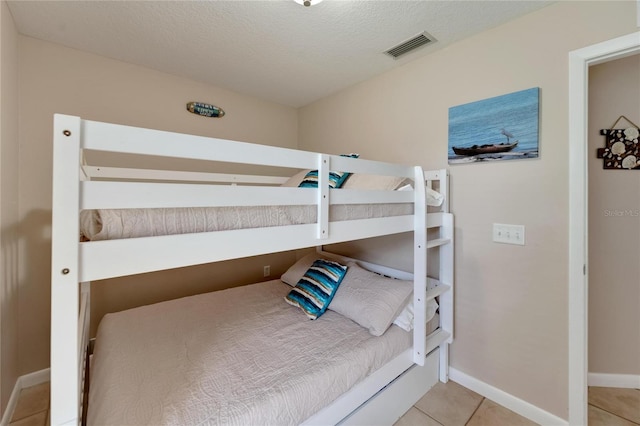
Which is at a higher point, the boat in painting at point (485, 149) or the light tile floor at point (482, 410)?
the boat in painting at point (485, 149)

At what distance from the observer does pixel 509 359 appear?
1646 millimetres

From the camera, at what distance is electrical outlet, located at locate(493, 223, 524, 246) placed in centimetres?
159

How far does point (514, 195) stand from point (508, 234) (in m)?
0.24

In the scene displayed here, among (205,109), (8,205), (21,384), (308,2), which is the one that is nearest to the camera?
(308,2)

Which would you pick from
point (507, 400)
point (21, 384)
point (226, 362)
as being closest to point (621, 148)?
point (507, 400)

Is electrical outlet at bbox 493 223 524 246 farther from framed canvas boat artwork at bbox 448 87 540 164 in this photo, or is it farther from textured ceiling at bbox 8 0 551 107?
textured ceiling at bbox 8 0 551 107

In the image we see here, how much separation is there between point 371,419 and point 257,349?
0.68 metres

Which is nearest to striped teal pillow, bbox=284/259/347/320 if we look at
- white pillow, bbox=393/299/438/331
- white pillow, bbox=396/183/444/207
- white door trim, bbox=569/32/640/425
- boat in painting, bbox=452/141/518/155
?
white pillow, bbox=393/299/438/331

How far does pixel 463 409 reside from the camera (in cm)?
161

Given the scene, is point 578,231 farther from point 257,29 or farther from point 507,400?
point 257,29

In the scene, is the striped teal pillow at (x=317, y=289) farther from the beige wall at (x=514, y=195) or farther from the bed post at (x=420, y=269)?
the beige wall at (x=514, y=195)

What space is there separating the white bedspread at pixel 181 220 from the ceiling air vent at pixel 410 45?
1463 mm

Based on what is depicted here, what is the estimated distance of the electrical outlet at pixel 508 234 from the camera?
5.22 ft

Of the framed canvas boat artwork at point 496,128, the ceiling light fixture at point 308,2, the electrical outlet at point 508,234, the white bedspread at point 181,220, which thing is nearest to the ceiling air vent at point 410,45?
the framed canvas boat artwork at point 496,128
